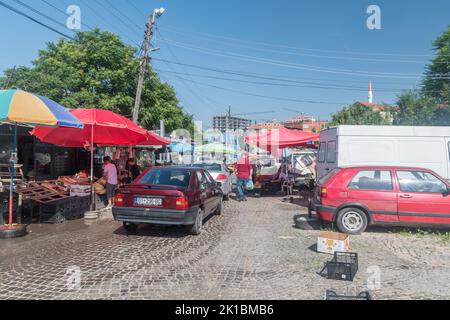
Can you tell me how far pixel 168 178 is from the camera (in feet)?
25.9

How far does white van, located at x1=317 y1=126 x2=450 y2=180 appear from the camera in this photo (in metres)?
10.8

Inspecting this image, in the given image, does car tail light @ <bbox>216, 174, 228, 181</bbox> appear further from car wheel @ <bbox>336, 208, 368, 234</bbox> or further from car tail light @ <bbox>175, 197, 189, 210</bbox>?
car tail light @ <bbox>175, 197, 189, 210</bbox>

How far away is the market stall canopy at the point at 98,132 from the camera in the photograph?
1027 cm

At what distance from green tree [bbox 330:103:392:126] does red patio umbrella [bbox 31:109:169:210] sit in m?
24.7

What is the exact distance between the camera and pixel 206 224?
9.09 meters

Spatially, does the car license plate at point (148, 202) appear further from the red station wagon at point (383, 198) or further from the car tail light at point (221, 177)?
the car tail light at point (221, 177)

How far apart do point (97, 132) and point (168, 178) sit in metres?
5.63

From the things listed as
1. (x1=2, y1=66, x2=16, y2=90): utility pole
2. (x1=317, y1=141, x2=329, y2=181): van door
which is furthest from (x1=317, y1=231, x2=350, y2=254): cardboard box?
(x1=2, y1=66, x2=16, y2=90): utility pole

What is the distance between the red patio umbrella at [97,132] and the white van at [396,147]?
6.80 m

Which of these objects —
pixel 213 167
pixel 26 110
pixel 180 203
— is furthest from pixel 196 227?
pixel 213 167

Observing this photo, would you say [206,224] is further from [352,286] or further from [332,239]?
[352,286]

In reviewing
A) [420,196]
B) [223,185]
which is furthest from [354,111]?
[420,196]

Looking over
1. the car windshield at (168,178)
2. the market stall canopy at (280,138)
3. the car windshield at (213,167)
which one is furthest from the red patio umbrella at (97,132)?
the market stall canopy at (280,138)

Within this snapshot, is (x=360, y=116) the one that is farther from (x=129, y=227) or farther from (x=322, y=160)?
(x=129, y=227)
